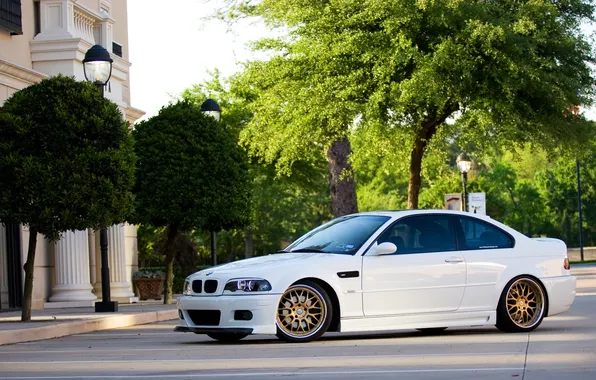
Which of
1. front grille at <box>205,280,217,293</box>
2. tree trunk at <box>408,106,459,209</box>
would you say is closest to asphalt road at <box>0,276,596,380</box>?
front grille at <box>205,280,217,293</box>

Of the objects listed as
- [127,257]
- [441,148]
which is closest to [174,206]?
[127,257]

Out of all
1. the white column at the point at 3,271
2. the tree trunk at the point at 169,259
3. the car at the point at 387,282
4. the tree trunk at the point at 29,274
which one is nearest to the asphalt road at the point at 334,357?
the car at the point at 387,282

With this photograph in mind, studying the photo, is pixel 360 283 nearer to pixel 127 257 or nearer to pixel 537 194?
pixel 127 257

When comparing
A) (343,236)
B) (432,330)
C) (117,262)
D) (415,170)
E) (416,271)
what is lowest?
(432,330)

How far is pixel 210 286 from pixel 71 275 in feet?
45.1

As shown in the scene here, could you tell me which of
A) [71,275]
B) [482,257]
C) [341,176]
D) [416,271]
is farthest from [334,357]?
[341,176]

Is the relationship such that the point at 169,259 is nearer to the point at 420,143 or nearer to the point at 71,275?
the point at 71,275

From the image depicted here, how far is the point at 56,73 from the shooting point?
86.5 feet

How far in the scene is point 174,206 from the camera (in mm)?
25391

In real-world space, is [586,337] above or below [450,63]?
below

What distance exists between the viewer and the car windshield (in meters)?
13.9

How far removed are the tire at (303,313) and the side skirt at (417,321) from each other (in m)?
0.27

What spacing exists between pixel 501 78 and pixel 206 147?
23.4ft

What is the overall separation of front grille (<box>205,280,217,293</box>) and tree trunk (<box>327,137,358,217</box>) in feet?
61.7
